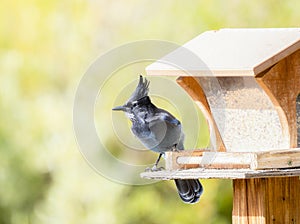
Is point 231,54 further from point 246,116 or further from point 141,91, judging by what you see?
point 141,91

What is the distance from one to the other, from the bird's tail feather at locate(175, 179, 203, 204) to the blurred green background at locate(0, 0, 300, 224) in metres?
1.79

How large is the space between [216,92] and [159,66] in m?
0.26

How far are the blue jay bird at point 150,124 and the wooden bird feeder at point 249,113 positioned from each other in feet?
0.88

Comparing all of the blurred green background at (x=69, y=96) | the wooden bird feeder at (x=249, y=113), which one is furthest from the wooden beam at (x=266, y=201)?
the blurred green background at (x=69, y=96)

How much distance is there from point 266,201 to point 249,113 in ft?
1.04

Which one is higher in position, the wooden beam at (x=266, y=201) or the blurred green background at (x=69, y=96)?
the blurred green background at (x=69, y=96)

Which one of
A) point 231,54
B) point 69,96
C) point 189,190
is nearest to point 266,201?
point 189,190

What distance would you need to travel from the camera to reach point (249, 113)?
3.41m

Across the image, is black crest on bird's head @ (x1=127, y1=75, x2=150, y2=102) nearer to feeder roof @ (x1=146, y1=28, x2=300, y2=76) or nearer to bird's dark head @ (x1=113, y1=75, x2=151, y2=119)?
bird's dark head @ (x1=113, y1=75, x2=151, y2=119)

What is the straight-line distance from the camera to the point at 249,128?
3.43 m

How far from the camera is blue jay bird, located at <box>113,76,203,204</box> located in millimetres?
3750

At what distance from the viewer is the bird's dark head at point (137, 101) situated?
374 centimetres

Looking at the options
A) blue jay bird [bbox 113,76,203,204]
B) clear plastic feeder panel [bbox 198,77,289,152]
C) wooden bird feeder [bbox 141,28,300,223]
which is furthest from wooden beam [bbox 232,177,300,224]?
blue jay bird [bbox 113,76,203,204]

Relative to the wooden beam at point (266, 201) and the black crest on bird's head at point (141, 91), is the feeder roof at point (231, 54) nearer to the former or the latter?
the black crest on bird's head at point (141, 91)
